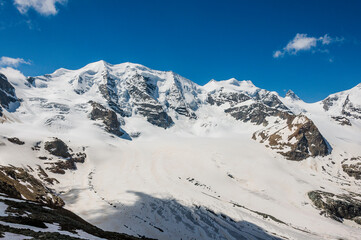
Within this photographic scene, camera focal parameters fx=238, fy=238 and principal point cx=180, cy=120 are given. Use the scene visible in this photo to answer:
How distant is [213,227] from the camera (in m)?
54.0

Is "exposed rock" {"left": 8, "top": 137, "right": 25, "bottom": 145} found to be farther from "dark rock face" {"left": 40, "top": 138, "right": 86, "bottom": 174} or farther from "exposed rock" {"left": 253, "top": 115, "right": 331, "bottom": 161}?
"exposed rock" {"left": 253, "top": 115, "right": 331, "bottom": 161}

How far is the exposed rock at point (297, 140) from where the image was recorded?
14735 centimetres

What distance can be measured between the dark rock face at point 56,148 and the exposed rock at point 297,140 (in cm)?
12252

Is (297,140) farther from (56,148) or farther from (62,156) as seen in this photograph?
(56,148)

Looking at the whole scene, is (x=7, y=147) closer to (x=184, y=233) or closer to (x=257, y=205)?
(x=184, y=233)

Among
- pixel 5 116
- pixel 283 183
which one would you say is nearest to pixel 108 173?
pixel 283 183

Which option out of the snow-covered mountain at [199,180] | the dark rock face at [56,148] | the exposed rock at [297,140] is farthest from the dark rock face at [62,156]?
the exposed rock at [297,140]

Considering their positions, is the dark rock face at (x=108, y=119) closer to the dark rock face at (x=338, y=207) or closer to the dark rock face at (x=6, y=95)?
the dark rock face at (x=6, y=95)

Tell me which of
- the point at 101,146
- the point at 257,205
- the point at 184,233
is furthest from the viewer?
the point at 101,146

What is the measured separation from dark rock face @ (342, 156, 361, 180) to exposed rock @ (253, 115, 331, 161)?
1288cm

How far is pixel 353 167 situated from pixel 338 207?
57445mm

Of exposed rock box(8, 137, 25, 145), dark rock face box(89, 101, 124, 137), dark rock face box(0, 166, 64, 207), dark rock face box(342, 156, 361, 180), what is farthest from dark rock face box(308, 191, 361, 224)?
dark rock face box(89, 101, 124, 137)

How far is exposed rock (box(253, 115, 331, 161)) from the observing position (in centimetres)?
14735

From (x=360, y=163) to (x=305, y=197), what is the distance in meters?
65.8
